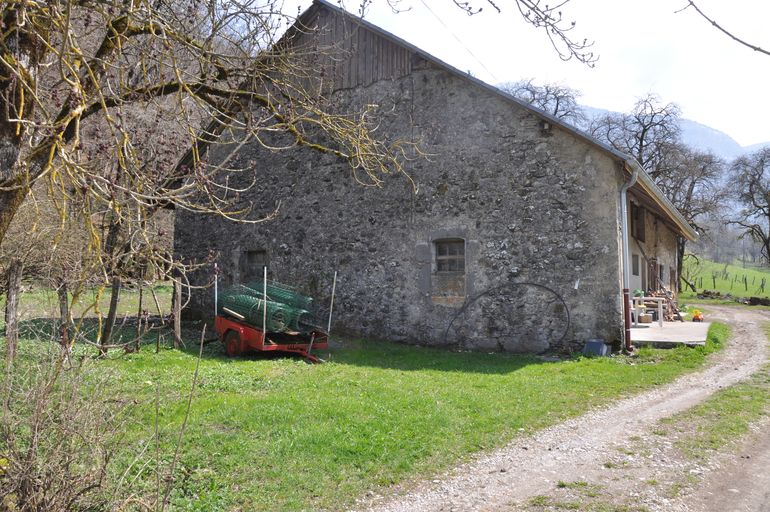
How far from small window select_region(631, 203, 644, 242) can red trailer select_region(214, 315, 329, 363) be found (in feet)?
27.6

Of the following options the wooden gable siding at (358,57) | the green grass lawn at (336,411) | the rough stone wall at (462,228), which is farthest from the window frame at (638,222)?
the wooden gable siding at (358,57)

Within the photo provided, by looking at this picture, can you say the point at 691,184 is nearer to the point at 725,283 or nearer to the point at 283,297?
the point at 725,283

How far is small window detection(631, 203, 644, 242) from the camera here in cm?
1366

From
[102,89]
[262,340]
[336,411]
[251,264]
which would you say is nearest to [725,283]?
[251,264]

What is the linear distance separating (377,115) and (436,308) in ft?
14.4

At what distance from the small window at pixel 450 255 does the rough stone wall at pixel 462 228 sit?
0.55ft

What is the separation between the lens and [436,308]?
36.3 ft

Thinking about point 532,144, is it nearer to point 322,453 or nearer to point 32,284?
point 322,453

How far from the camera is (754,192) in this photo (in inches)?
1288

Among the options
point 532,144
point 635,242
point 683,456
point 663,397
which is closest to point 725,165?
point 635,242

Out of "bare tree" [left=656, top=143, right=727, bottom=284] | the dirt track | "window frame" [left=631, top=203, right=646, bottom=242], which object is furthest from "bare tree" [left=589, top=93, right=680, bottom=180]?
the dirt track

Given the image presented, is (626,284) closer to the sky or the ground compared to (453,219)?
closer to the ground

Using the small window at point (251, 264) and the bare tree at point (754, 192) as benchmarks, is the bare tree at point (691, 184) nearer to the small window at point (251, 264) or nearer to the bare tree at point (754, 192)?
the bare tree at point (754, 192)

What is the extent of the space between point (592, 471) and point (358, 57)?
33.4ft
